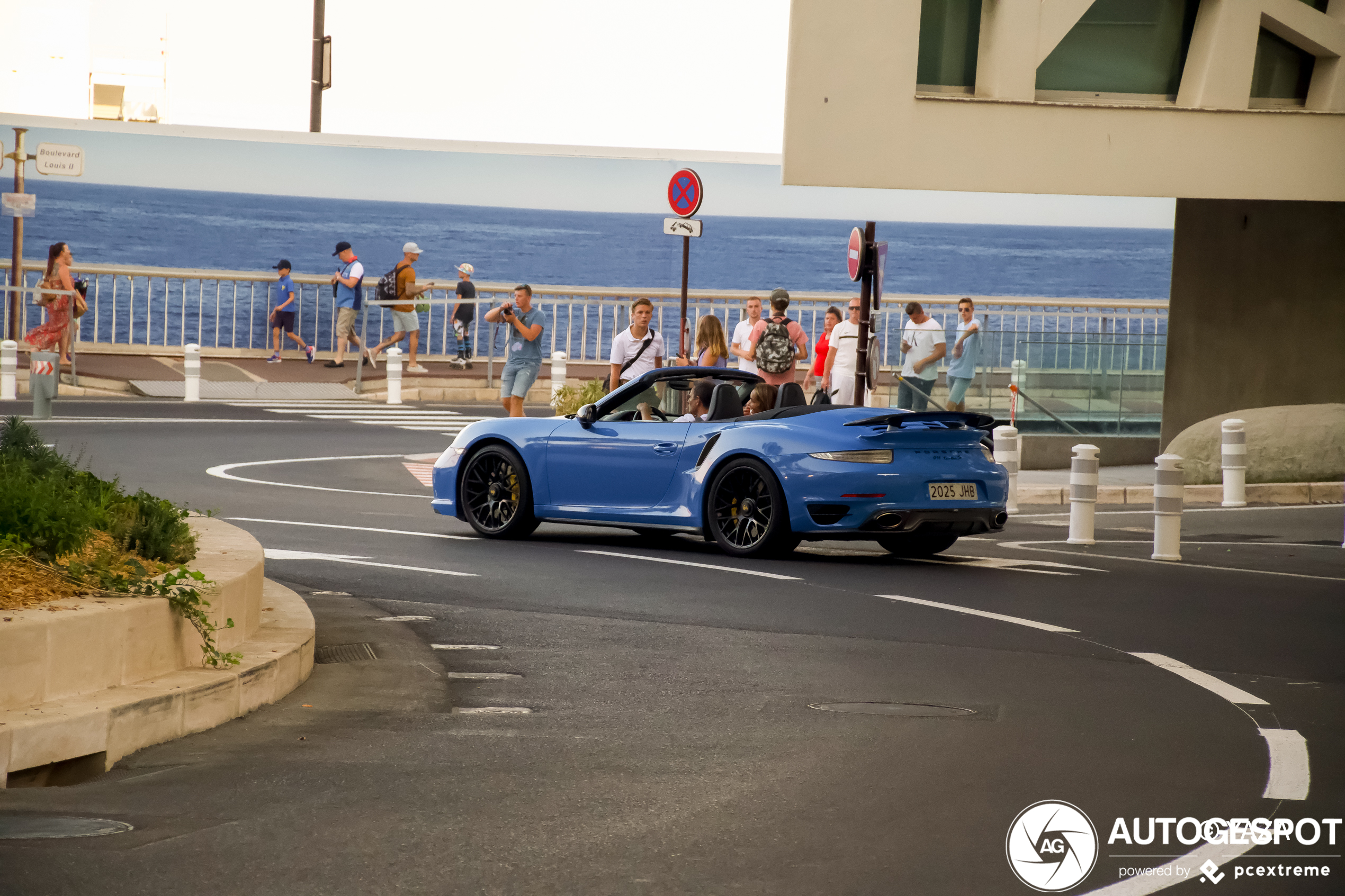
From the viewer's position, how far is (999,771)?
5.73m

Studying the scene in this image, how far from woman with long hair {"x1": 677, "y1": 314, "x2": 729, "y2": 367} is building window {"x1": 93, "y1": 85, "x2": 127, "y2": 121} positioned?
56153mm

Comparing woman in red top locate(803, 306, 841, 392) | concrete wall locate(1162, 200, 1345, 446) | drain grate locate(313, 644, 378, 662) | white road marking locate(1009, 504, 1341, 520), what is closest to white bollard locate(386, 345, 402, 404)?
woman in red top locate(803, 306, 841, 392)

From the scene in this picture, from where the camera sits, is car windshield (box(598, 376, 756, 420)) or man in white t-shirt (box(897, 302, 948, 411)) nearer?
car windshield (box(598, 376, 756, 420))

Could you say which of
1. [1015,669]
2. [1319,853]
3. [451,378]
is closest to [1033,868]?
[1319,853]

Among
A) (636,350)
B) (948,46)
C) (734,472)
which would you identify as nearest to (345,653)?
(734,472)

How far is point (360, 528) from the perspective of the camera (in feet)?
43.6

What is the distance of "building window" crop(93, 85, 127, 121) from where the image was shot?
67787 millimetres

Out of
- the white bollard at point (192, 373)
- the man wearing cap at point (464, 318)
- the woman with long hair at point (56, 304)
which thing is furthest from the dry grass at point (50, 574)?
the man wearing cap at point (464, 318)

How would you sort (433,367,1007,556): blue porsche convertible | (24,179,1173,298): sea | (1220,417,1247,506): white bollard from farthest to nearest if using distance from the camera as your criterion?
1. (24,179,1173,298): sea
2. (1220,417,1247,506): white bollard
3. (433,367,1007,556): blue porsche convertible

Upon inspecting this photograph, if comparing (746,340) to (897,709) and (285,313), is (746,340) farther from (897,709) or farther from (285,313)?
(285,313)

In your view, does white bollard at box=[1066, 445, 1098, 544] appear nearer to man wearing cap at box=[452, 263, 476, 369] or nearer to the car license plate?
the car license plate

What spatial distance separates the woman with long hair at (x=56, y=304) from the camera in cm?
2653

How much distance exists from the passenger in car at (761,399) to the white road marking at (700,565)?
5.05 ft

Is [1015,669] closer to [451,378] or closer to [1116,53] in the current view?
[1116,53]
